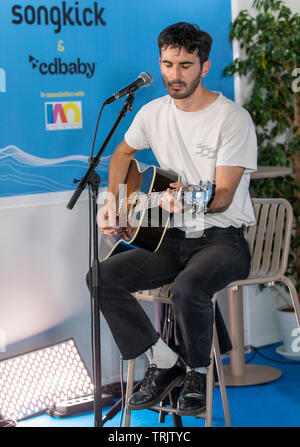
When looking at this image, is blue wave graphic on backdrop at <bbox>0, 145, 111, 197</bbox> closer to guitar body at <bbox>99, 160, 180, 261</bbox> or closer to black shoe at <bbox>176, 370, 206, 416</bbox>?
guitar body at <bbox>99, 160, 180, 261</bbox>

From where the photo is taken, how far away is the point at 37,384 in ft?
10.0

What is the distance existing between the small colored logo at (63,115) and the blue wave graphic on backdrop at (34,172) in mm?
145

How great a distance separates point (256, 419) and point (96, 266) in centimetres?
115

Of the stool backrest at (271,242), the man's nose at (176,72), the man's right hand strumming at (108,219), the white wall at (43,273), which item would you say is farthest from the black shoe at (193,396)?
the man's nose at (176,72)

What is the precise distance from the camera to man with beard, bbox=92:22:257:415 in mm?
2389

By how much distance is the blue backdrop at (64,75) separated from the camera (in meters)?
2.97

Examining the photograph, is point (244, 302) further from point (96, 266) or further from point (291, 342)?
point (96, 266)

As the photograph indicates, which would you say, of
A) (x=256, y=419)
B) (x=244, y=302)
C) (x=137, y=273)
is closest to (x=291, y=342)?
(x=244, y=302)

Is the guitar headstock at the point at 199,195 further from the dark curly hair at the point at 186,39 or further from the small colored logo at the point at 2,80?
the small colored logo at the point at 2,80

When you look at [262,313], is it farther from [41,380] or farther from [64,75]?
[64,75]

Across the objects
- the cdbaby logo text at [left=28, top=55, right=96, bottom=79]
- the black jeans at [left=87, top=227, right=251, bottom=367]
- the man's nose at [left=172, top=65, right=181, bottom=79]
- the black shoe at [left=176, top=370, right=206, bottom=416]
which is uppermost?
the cdbaby logo text at [left=28, top=55, right=96, bottom=79]

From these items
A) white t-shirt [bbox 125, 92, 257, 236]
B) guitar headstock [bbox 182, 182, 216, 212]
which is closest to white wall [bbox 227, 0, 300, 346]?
white t-shirt [bbox 125, 92, 257, 236]

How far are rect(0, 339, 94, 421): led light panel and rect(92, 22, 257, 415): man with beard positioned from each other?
0.70m

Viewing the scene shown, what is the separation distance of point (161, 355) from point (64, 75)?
1.37m
